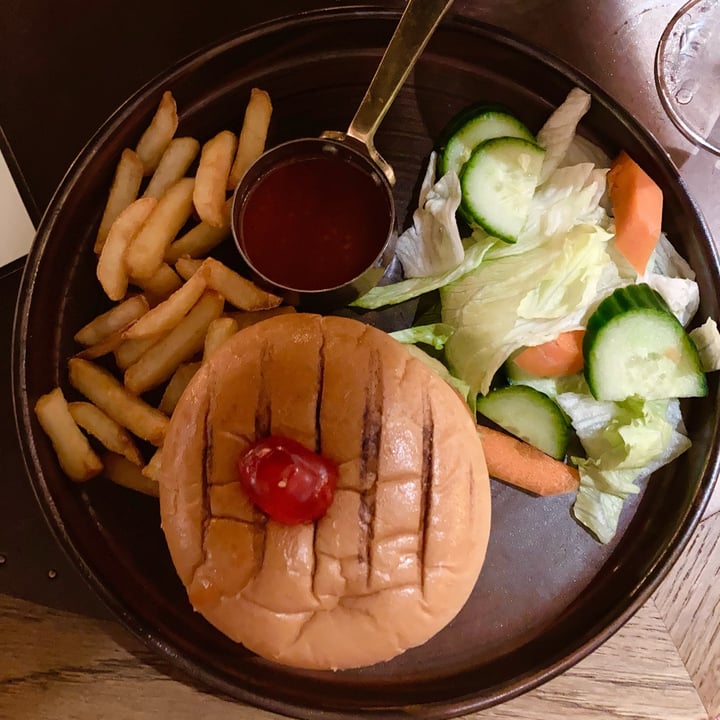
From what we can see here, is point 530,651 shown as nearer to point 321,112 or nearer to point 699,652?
point 699,652

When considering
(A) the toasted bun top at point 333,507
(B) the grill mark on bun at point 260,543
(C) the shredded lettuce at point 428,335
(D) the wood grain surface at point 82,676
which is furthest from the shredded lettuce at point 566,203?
(D) the wood grain surface at point 82,676

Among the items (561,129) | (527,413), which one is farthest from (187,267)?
(561,129)

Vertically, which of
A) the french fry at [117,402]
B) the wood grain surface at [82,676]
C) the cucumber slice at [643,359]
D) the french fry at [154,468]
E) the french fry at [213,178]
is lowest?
the wood grain surface at [82,676]

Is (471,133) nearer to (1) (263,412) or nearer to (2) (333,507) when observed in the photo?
(1) (263,412)

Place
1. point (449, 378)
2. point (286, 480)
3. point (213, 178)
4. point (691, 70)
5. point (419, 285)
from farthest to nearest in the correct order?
point (691, 70) < point (419, 285) < point (449, 378) < point (213, 178) < point (286, 480)

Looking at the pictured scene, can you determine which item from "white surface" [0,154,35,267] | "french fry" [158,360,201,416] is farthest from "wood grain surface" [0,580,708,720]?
"white surface" [0,154,35,267]

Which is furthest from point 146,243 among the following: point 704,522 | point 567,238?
point 704,522

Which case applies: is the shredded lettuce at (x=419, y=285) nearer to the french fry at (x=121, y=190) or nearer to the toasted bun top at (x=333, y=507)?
the toasted bun top at (x=333, y=507)
